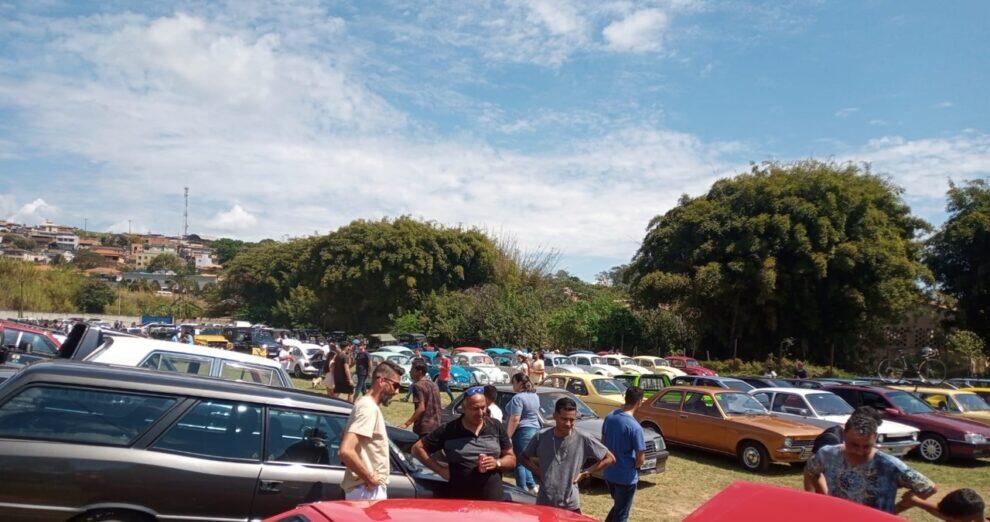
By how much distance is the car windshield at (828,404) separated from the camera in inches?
559

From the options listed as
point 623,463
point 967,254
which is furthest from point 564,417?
point 967,254

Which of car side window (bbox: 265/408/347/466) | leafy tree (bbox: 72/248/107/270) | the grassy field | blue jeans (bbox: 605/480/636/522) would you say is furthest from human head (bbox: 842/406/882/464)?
leafy tree (bbox: 72/248/107/270)

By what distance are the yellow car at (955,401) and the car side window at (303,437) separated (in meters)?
14.4

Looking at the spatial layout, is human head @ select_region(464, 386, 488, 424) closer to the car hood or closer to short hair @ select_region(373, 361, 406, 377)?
short hair @ select_region(373, 361, 406, 377)

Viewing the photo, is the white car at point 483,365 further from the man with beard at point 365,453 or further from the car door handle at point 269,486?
the man with beard at point 365,453

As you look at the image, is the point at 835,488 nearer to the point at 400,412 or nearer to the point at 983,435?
the point at 983,435

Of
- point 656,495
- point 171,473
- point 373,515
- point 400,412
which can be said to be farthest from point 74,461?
point 400,412

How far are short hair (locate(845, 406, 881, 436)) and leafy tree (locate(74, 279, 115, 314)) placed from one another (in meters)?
85.8

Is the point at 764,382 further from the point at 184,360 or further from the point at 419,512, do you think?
the point at 419,512

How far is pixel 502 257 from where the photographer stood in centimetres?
5347

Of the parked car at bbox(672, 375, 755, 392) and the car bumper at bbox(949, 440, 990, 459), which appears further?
the parked car at bbox(672, 375, 755, 392)

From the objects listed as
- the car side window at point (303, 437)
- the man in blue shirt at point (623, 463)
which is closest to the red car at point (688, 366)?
the man in blue shirt at point (623, 463)

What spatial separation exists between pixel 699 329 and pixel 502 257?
62.7 ft

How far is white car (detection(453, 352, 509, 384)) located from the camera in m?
24.9
